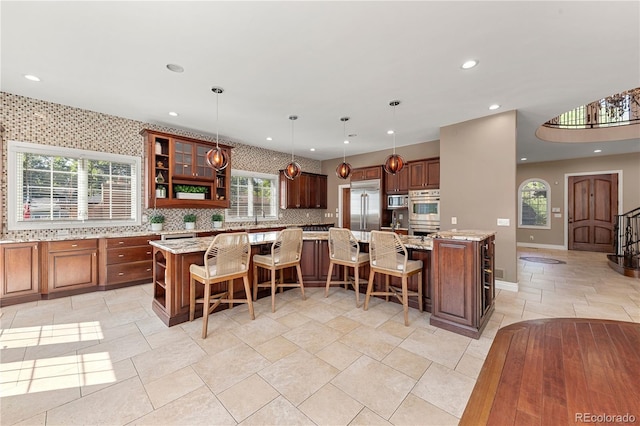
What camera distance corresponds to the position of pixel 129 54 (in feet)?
8.66

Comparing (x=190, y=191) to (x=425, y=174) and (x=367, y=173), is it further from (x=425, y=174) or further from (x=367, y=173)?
(x=425, y=174)

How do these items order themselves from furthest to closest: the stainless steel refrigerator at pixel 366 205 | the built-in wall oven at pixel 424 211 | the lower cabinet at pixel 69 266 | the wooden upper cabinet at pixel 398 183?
the stainless steel refrigerator at pixel 366 205
the wooden upper cabinet at pixel 398 183
the built-in wall oven at pixel 424 211
the lower cabinet at pixel 69 266

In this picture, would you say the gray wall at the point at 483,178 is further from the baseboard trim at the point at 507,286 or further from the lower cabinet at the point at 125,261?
the lower cabinet at the point at 125,261

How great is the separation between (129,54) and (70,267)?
3233mm

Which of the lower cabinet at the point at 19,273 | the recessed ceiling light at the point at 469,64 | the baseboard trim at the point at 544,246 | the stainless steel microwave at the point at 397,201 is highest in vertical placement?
the recessed ceiling light at the point at 469,64

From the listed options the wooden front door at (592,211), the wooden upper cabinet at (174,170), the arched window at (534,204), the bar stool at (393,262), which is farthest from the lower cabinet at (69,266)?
the wooden front door at (592,211)

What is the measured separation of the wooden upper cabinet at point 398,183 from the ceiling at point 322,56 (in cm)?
181

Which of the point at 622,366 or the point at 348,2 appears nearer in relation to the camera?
the point at 622,366

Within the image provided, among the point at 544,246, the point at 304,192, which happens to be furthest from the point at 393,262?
the point at 544,246

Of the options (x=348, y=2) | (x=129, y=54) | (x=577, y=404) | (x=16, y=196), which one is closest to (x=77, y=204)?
(x=16, y=196)

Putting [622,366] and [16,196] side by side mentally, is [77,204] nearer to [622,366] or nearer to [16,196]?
[16,196]

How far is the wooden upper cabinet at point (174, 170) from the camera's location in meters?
4.57

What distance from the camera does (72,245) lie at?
151 inches

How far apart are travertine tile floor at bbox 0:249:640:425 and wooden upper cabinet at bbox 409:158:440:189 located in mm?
2705
